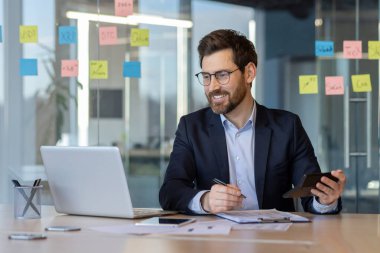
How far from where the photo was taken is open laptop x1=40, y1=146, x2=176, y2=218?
97.9 inches

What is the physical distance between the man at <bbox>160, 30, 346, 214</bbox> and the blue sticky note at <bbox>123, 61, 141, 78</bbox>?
2676mm

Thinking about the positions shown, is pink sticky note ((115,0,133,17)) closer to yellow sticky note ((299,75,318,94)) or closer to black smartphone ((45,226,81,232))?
yellow sticky note ((299,75,318,94))

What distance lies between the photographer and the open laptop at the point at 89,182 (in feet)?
8.16

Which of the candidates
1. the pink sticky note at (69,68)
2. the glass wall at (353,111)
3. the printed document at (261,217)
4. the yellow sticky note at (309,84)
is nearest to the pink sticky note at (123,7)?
the pink sticky note at (69,68)

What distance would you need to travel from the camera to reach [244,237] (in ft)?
7.04

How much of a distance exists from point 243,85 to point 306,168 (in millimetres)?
398

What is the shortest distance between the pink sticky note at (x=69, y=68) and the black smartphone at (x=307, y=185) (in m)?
3.20

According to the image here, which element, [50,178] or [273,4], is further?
[273,4]

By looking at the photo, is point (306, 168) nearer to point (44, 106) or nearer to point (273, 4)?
point (44, 106)

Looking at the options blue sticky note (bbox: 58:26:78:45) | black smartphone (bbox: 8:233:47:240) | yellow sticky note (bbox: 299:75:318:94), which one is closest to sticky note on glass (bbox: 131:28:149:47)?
blue sticky note (bbox: 58:26:78:45)

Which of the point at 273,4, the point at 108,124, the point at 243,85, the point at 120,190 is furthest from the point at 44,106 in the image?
the point at 120,190

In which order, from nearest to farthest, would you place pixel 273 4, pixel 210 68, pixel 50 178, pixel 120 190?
pixel 120 190 < pixel 50 178 < pixel 210 68 < pixel 273 4

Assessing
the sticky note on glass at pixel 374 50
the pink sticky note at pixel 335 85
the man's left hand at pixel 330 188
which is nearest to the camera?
the man's left hand at pixel 330 188

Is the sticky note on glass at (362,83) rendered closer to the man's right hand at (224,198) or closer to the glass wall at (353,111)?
the glass wall at (353,111)
